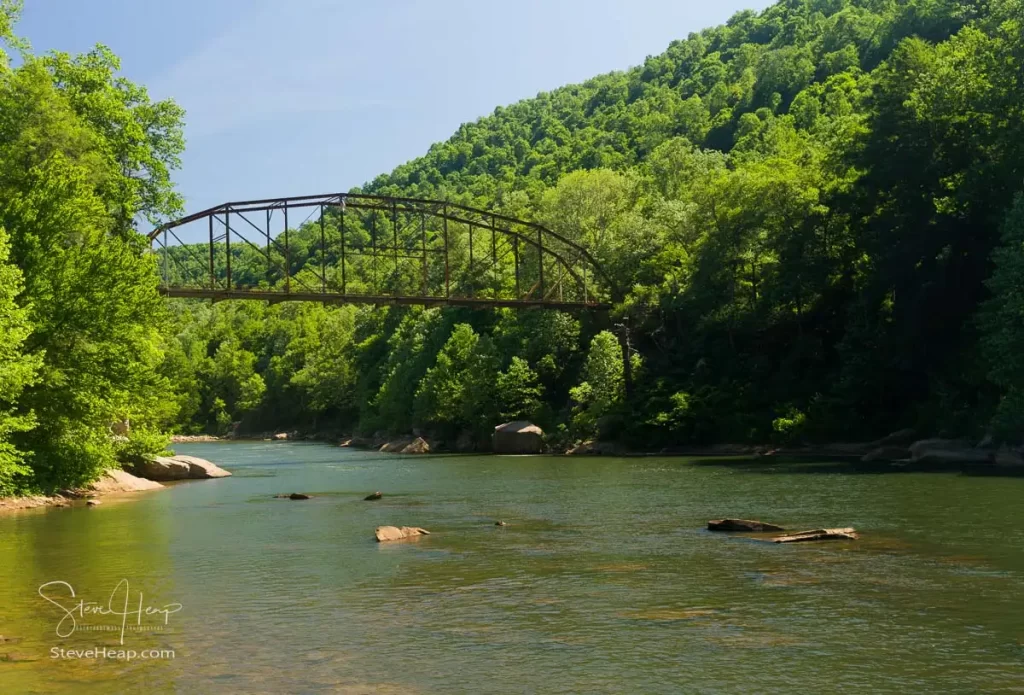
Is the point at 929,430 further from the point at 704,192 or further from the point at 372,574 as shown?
the point at 372,574

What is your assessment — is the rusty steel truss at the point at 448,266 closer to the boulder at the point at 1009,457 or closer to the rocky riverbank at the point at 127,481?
the rocky riverbank at the point at 127,481

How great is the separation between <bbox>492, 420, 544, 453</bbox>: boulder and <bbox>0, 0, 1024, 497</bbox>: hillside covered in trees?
10.1 feet

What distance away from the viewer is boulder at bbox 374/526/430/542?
27.5 meters

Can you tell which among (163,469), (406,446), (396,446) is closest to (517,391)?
(406,446)

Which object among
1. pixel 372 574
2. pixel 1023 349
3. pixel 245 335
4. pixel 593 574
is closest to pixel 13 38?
pixel 372 574

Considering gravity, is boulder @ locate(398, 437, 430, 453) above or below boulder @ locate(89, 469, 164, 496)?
below

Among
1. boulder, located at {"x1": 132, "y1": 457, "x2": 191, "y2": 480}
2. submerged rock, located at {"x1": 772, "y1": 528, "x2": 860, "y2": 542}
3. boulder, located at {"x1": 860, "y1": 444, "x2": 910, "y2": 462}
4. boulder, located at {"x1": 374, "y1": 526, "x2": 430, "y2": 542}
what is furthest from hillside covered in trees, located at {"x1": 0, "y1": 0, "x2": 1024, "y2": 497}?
submerged rock, located at {"x1": 772, "y1": 528, "x2": 860, "y2": 542}

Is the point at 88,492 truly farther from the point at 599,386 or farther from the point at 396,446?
the point at 396,446

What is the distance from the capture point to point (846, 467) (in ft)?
159

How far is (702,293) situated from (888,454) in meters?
21.0

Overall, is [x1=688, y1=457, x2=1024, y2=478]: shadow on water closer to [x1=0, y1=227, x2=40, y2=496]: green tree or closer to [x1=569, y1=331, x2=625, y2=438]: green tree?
[x1=569, y1=331, x2=625, y2=438]: green tree

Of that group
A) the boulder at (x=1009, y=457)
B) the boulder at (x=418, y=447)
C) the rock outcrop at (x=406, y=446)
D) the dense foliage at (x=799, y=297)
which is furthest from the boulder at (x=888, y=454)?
the rock outcrop at (x=406, y=446)

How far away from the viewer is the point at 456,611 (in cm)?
1822

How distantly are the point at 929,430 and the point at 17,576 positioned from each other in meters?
46.0
